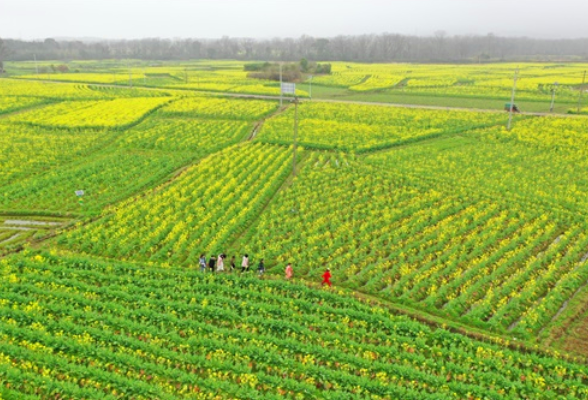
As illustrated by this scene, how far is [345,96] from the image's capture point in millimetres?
66562

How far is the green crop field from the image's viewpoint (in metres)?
11.7

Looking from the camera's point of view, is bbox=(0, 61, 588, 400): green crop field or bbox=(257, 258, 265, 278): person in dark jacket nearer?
bbox=(0, 61, 588, 400): green crop field

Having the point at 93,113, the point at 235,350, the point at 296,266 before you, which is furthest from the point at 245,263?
the point at 93,113

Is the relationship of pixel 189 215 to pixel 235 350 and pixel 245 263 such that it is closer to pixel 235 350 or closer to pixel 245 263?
pixel 245 263

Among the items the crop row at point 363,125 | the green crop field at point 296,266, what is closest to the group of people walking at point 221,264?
the green crop field at point 296,266

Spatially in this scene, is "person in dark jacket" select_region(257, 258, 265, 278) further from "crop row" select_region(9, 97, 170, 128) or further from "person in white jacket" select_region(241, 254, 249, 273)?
"crop row" select_region(9, 97, 170, 128)

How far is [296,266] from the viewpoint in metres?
17.7

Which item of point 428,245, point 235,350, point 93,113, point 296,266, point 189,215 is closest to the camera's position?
point 235,350

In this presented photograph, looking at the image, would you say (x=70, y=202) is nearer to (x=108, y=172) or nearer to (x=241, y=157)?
(x=108, y=172)

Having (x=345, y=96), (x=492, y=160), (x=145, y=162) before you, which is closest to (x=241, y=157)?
(x=145, y=162)

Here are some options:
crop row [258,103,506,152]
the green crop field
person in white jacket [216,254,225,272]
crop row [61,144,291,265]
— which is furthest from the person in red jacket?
crop row [258,103,506,152]

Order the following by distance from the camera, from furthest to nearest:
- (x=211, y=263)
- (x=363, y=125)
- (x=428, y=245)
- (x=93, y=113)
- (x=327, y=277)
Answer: (x=93, y=113), (x=363, y=125), (x=428, y=245), (x=211, y=263), (x=327, y=277)

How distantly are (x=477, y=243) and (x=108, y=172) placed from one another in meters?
22.1

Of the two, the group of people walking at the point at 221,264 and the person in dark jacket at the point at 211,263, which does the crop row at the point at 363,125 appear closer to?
the group of people walking at the point at 221,264
